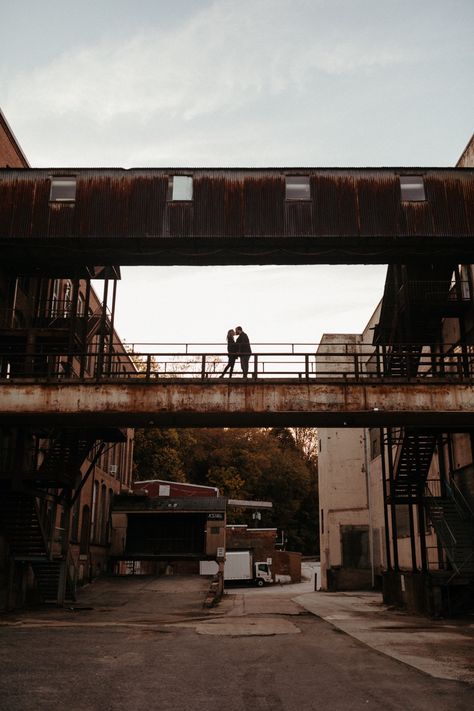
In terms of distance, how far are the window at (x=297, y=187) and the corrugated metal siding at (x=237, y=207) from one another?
166 millimetres

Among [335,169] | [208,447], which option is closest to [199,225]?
[335,169]

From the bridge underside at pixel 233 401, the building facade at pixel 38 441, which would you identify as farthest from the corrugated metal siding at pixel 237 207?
the bridge underside at pixel 233 401

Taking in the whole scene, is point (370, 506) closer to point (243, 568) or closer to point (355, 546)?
point (355, 546)

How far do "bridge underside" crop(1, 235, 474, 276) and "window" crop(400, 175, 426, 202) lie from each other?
141 centimetres

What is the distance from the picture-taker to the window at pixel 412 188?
21.4 metres

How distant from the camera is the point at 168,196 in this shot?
21.6m

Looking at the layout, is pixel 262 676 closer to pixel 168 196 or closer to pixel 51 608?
pixel 51 608

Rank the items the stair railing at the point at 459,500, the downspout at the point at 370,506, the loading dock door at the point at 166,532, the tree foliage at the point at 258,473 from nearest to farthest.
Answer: the stair railing at the point at 459,500, the downspout at the point at 370,506, the loading dock door at the point at 166,532, the tree foliage at the point at 258,473

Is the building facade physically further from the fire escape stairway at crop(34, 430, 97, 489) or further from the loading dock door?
the loading dock door

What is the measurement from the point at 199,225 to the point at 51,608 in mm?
13337

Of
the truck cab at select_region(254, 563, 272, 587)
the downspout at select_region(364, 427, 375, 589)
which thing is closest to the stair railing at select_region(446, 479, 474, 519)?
the downspout at select_region(364, 427, 375, 589)

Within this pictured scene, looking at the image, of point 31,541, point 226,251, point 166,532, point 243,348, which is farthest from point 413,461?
point 166,532

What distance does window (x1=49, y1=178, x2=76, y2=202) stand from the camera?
21469 millimetres

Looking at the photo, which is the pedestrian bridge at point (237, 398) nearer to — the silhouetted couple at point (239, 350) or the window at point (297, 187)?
the silhouetted couple at point (239, 350)
